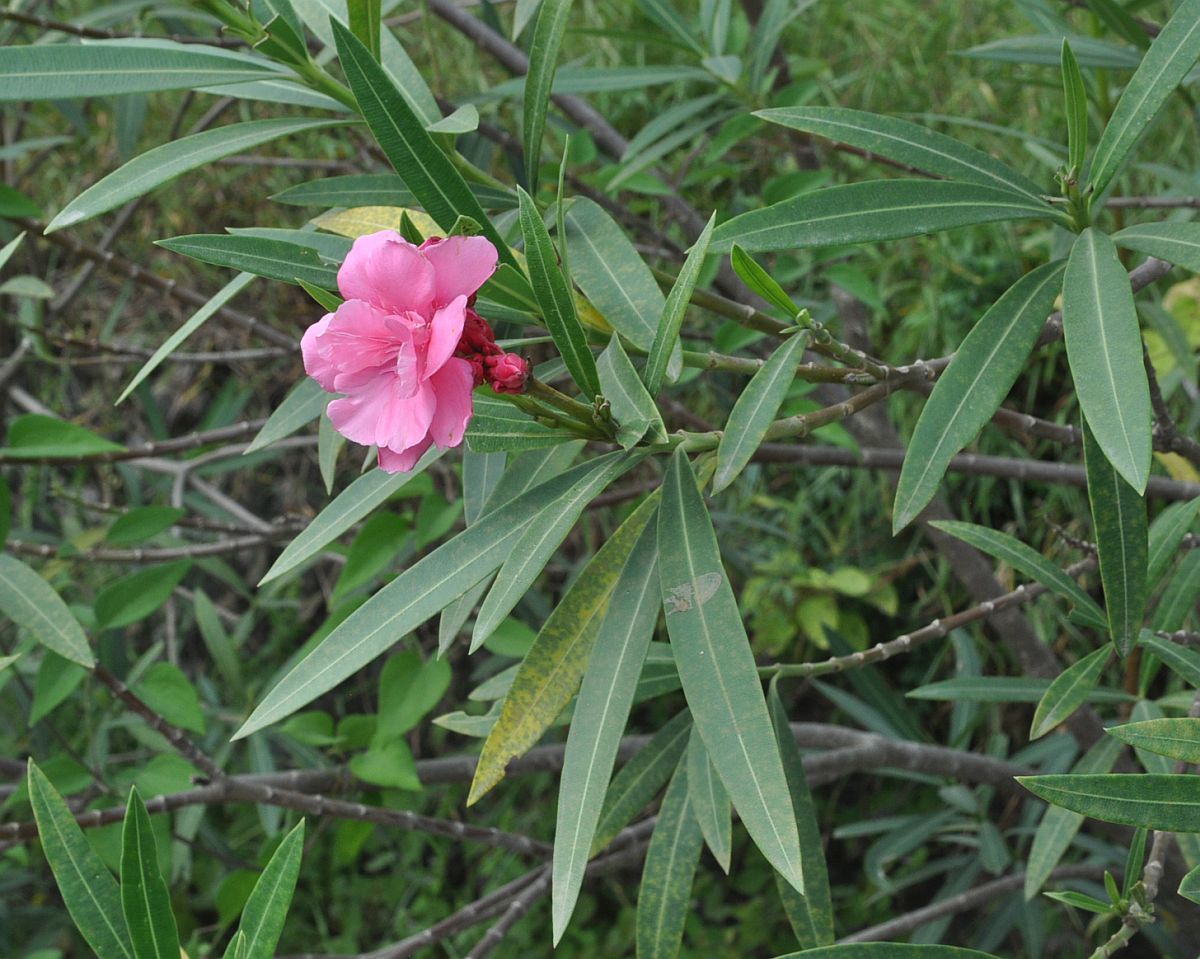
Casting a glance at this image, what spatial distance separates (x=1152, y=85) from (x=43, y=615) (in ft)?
3.07

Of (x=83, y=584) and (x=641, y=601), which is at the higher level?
(x=641, y=601)

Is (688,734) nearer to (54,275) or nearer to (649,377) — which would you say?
(649,377)

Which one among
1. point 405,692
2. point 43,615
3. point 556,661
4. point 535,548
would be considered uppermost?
point 535,548

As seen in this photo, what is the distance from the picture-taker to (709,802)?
823mm

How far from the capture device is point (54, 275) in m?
2.46

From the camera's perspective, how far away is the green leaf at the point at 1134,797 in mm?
554

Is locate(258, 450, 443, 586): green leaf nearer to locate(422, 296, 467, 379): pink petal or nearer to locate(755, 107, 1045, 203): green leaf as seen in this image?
locate(422, 296, 467, 379): pink petal

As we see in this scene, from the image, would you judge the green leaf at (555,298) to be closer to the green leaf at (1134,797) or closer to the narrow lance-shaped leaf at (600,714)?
the narrow lance-shaped leaf at (600,714)

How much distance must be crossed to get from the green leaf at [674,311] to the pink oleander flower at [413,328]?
100 millimetres

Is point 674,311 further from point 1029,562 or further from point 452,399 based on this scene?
point 1029,562

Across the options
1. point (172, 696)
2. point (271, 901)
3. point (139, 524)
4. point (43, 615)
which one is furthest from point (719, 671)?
point (139, 524)

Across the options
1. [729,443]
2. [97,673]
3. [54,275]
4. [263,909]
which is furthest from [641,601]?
[54,275]

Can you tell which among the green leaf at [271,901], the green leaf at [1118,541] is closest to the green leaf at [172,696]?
the green leaf at [271,901]

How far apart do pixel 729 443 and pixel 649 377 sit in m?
0.06
